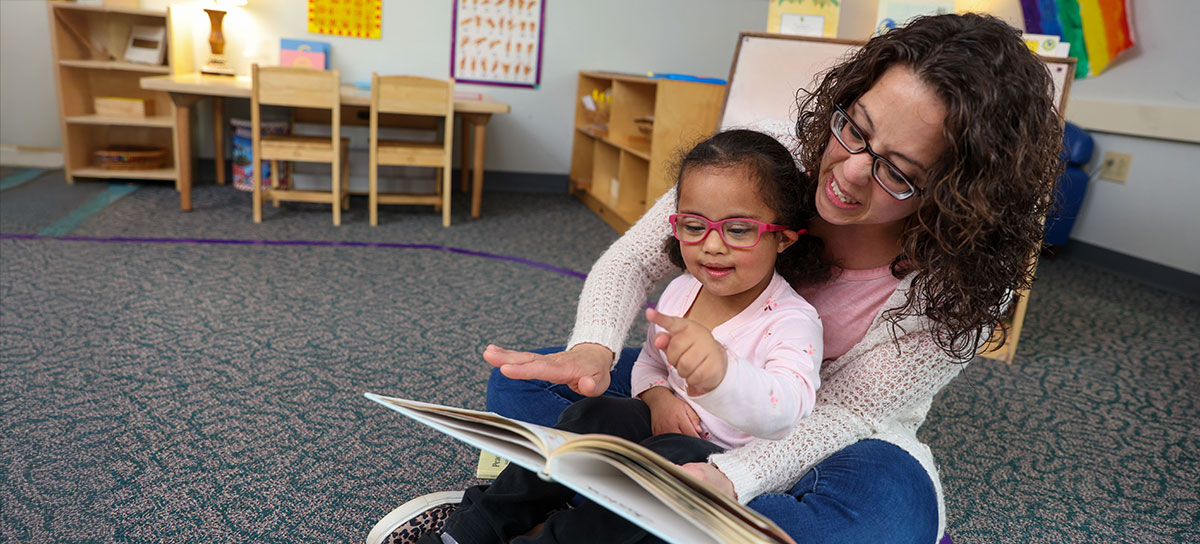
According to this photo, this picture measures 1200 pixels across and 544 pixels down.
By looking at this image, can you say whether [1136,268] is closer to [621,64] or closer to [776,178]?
[621,64]

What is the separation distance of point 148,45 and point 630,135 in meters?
2.38

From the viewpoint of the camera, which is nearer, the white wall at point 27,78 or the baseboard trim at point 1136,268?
the baseboard trim at point 1136,268

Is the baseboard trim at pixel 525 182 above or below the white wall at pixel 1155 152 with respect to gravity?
below

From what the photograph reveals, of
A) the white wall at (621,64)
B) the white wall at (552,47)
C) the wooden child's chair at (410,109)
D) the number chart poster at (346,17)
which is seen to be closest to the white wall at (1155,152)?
the white wall at (621,64)

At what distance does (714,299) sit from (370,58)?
3.55m

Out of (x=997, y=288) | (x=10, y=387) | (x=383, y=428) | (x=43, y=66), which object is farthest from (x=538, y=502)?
(x=43, y=66)

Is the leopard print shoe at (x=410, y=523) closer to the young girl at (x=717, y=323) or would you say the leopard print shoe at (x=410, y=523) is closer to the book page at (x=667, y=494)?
the young girl at (x=717, y=323)

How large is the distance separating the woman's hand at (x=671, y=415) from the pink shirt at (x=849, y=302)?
214 mm

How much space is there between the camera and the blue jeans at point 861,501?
82 cm

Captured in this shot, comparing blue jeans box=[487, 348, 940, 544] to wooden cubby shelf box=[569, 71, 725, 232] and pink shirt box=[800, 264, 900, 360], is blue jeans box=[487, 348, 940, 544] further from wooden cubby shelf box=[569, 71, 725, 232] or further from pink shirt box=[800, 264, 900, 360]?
wooden cubby shelf box=[569, 71, 725, 232]

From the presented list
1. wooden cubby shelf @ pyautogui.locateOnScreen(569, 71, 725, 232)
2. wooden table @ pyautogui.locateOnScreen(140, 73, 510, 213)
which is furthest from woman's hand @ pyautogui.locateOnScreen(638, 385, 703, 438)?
wooden table @ pyautogui.locateOnScreen(140, 73, 510, 213)

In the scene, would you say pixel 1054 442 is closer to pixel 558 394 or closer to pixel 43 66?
pixel 558 394

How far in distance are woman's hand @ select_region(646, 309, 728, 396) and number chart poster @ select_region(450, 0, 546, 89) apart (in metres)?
3.77

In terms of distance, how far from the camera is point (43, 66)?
3.88 meters
